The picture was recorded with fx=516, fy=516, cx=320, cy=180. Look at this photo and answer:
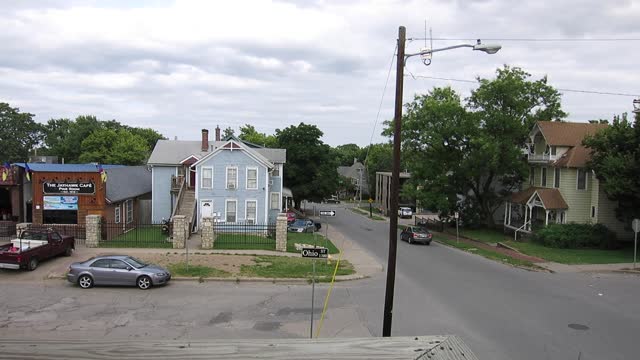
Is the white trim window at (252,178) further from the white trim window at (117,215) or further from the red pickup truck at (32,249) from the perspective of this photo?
the red pickup truck at (32,249)

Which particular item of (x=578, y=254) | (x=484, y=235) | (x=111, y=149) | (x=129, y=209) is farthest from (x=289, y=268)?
(x=111, y=149)

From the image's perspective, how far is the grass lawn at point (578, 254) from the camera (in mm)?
29906

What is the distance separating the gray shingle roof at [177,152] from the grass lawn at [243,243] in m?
10.5

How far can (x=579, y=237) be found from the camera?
34.9 m

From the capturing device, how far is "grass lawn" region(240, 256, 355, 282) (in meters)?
22.5

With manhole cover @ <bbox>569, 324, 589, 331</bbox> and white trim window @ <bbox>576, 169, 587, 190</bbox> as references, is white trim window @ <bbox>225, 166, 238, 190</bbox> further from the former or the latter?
manhole cover @ <bbox>569, 324, 589, 331</bbox>

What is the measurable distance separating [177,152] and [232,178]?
8119 mm

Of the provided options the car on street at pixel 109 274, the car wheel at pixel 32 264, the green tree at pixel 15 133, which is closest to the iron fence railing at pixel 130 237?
the car wheel at pixel 32 264

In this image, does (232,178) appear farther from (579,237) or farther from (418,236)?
(579,237)

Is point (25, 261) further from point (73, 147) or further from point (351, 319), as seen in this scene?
point (73, 147)

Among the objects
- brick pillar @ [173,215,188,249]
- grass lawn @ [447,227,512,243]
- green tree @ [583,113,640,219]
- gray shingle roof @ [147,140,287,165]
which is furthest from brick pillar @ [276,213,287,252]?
green tree @ [583,113,640,219]

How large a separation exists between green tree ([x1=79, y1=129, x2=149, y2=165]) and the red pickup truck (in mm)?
55369

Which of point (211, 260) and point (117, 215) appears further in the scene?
point (117, 215)

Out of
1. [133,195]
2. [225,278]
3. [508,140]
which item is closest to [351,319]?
[225,278]
